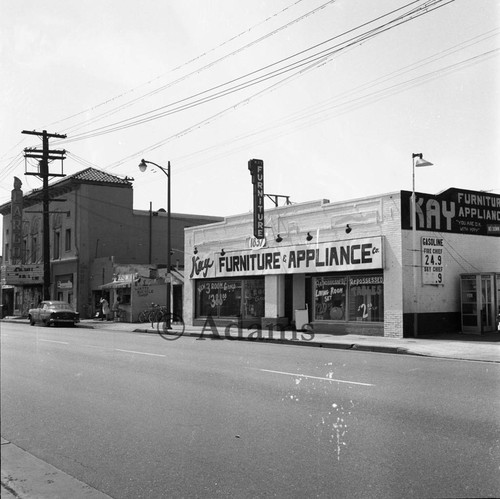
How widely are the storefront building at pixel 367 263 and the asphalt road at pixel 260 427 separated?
8.55 m

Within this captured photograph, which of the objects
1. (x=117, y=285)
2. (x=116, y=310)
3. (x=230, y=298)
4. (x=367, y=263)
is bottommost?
(x=116, y=310)

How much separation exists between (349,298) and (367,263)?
2.00 metres

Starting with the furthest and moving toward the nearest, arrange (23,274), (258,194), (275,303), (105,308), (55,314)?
(23,274) → (105,308) → (55,314) → (275,303) → (258,194)

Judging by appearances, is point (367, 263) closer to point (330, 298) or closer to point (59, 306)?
point (330, 298)

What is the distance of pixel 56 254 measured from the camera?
45.7 m

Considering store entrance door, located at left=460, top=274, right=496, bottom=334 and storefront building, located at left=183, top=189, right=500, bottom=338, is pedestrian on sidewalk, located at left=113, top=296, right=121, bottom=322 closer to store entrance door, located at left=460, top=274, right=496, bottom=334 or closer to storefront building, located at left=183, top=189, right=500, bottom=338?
storefront building, located at left=183, top=189, right=500, bottom=338

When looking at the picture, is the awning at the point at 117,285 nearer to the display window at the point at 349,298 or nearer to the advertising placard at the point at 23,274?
the advertising placard at the point at 23,274

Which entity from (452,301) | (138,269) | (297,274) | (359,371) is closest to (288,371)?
(359,371)

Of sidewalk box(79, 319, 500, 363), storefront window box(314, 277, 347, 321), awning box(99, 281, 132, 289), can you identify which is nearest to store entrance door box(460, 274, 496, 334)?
sidewalk box(79, 319, 500, 363)

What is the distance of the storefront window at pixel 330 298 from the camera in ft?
77.2

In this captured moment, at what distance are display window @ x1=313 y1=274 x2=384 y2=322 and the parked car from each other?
49.4 ft

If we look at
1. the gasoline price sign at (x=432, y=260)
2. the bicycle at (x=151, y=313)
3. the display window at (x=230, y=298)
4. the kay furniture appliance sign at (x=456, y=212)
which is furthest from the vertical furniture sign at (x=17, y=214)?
the gasoline price sign at (x=432, y=260)

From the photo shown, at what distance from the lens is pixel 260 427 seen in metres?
7.10

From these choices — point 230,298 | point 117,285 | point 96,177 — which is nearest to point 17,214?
point 96,177
